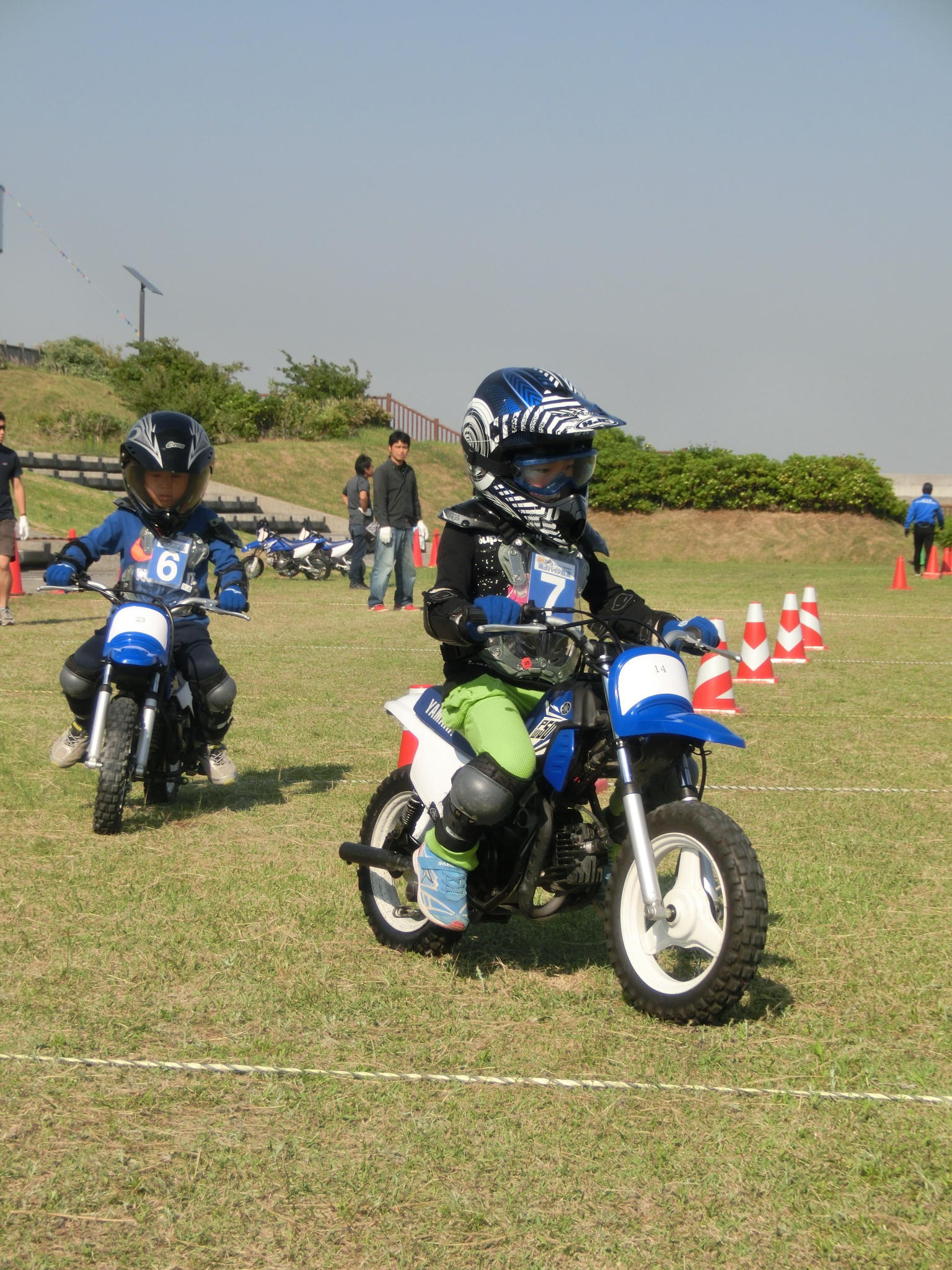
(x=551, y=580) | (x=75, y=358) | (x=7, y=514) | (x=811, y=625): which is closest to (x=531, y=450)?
(x=551, y=580)

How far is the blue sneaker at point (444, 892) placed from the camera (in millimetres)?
4320

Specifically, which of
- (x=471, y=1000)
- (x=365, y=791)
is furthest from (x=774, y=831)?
(x=471, y=1000)

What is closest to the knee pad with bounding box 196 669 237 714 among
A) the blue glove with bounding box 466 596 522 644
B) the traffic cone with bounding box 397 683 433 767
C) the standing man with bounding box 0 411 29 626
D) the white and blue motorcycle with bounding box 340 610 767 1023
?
the traffic cone with bounding box 397 683 433 767

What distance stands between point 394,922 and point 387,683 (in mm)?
6918

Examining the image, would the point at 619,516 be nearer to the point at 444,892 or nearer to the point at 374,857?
the point at 374,857

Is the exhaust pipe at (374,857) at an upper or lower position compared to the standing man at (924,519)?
lower

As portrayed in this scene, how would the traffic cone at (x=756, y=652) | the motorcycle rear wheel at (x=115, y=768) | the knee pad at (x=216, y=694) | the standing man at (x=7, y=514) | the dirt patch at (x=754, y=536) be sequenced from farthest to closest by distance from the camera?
the dirt patch at (x=754, y=536), the standing man at (x=7, y=514), the traffic cone at (x=756, y=652), the knee pad at (x=216, y=694), the motorcycle rear wheel at (x=115, y=768)

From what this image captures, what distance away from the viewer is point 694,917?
3857 mm

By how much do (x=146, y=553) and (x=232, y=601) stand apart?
0.64 metres

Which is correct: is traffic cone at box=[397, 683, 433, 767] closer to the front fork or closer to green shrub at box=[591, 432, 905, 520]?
the front fork

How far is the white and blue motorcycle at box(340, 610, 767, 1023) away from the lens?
3.79m

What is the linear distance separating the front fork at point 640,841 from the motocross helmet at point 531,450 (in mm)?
873

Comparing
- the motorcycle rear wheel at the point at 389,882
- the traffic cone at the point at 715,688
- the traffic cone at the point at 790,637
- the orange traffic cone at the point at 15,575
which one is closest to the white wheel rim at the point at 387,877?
the motorcycle rear wheel at the point at 389,882

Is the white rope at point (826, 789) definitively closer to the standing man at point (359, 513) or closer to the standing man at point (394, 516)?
the standing man at point (394, 516)
